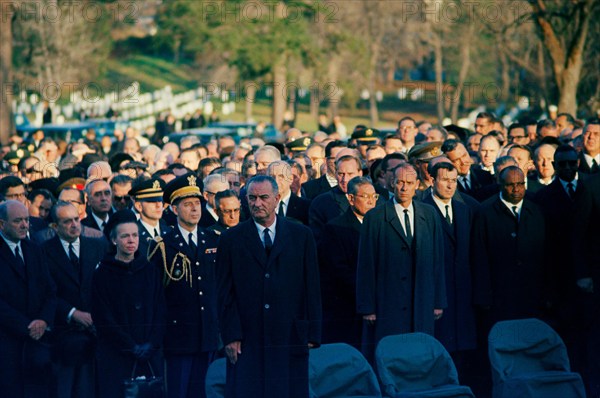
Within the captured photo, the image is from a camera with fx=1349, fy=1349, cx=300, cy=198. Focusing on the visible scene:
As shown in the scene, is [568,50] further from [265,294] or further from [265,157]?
[265,294]

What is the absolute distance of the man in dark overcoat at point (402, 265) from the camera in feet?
36.6

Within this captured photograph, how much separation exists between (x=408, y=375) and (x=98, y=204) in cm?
458

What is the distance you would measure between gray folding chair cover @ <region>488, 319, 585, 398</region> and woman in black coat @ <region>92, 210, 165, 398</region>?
2559mm

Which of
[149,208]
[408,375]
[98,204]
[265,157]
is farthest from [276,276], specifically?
[265,157]

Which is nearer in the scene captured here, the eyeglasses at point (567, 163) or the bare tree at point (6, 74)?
the eyeglasses at point (567, 163)

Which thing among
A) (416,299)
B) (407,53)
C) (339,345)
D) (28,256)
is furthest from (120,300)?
(407,53)

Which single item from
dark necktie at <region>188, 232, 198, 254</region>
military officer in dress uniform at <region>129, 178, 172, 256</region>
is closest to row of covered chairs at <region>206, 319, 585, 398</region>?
dark necktie at <region>188, 232, 198, 254</region>

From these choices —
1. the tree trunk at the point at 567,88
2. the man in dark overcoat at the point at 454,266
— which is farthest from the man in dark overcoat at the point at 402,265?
the tree trunk at the point at 567,88

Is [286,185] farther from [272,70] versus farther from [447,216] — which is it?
[272,70]

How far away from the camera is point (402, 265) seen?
11.2 meters

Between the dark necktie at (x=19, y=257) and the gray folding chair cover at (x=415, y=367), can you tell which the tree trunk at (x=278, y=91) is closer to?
the dark necktie at (x=19, y=257)

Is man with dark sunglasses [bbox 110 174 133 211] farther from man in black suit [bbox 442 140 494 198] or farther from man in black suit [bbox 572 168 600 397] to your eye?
man in black suit [bbox 572 168 600 397]

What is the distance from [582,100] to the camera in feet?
127

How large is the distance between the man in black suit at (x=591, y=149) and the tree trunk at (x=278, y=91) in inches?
1563
